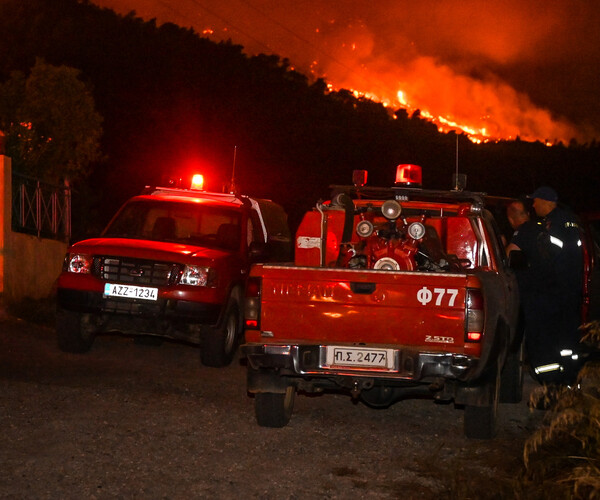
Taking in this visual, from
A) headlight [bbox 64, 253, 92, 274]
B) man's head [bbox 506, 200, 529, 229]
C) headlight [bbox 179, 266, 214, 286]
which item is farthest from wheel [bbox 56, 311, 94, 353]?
man's head [bbox 506, 200, 529, 229]

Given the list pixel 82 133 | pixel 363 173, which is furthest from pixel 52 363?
pixel 82 133

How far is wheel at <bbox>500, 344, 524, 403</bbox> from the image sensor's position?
9.71 meters

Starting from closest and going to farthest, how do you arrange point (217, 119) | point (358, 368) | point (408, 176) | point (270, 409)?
point (358, 368), point (270, 409), point (408, 176), point (217, 119)

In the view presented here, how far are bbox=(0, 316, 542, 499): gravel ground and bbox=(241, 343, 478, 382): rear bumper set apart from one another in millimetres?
505

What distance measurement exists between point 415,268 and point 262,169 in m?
42.0

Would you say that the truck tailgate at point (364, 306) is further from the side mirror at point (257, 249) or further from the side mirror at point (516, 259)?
the side mirror at point (257, 249)

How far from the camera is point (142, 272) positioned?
1100 cm

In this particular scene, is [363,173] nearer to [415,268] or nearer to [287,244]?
[415,268]

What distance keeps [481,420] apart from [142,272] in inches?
174

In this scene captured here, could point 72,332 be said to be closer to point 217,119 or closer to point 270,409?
point 270,409

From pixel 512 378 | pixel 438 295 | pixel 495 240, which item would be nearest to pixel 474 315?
pixel 438 295

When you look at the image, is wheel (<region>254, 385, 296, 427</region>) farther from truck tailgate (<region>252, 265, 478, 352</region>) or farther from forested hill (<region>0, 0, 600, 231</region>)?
forested hill (<region>0, 0, 600, 231</region>)

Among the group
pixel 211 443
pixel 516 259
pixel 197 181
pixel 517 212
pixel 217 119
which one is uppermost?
pixel 217 119

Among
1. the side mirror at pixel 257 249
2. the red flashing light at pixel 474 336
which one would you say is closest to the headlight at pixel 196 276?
the side mirror at pixel 257 249
